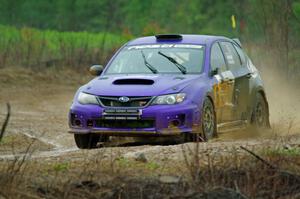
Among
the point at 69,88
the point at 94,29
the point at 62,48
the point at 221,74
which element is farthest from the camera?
the point at 94,29

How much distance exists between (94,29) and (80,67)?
97.3 ft

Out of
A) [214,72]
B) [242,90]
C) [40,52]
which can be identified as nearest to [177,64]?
[214,72]

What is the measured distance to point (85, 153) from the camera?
11.0 m

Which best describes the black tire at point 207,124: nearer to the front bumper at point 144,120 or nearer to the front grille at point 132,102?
the front bumper at point 144,120

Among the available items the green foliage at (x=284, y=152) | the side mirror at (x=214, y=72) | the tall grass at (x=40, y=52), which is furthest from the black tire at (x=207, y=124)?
the tall grass at (x=40, y=52)

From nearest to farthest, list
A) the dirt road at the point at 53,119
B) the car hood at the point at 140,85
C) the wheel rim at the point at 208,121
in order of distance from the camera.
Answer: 1. the dirt road at the point at 53,119
2. the car hood at the point at 140,85
3. the wheel rim at the point at 208,121

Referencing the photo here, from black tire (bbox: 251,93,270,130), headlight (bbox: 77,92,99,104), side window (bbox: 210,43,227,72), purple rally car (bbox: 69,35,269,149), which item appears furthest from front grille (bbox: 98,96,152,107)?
black tire (bbox: 251,93,270,130)

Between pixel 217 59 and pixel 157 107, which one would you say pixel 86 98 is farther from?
pixel 217 59

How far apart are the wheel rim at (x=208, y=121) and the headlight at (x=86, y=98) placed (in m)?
1.39

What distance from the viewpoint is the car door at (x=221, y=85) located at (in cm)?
1420

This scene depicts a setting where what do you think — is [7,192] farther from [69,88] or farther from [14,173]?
[69,88]

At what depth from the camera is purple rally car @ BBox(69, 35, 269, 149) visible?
13133mm

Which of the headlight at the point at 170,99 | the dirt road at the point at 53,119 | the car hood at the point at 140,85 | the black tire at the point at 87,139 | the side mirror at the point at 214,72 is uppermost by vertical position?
the side mirror at the point at 214,72

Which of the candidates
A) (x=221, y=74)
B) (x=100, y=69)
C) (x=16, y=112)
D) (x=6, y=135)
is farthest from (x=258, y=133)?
(x=16, y=112)
